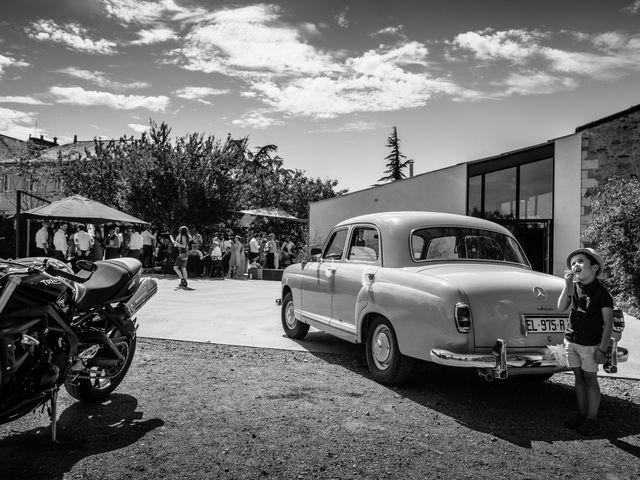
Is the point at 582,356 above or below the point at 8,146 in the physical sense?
below

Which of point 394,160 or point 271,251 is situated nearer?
point 271,251

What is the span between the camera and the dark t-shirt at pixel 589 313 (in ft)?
14.8

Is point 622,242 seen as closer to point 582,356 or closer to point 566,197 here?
point 566,197

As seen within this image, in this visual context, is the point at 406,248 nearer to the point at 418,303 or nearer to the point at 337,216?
the point at 418,303

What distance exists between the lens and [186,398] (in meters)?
5.10

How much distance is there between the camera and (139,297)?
5.30 metres

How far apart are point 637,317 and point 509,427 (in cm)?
758

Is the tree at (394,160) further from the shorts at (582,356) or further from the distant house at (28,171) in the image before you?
the shorts at (582,356)

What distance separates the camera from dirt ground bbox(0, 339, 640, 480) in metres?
3.61

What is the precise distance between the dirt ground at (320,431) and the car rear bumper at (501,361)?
1.36ft

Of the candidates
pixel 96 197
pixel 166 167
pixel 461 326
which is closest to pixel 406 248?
pixel 461 326

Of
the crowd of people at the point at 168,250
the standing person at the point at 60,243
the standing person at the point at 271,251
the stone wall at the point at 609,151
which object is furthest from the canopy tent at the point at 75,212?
the stone wall at the point at 609,151

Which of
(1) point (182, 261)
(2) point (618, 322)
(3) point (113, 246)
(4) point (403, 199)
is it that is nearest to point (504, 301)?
(2) point (618, 322)

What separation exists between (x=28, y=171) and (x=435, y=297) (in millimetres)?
48619
